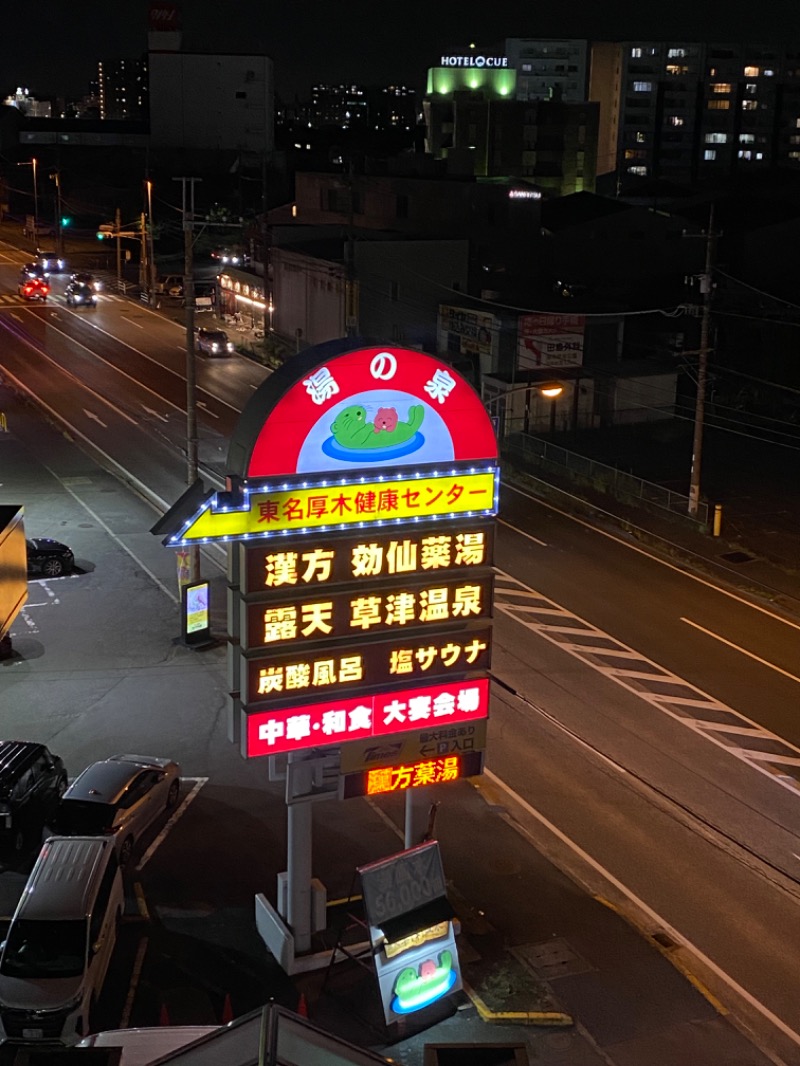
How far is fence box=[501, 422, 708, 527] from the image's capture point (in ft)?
152

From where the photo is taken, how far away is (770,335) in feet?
234

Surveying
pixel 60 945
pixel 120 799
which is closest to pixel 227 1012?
pixel 60 945

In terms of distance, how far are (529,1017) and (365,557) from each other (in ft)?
24.3

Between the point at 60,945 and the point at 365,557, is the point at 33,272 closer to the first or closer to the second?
the point at 60,945

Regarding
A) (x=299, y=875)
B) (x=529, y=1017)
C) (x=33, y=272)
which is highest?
(x=33, y=272)

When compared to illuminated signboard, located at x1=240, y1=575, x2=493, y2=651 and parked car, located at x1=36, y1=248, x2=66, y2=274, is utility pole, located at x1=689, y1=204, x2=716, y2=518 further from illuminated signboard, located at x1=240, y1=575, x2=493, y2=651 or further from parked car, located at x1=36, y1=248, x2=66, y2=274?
parked car, located at x1=36, y1=248, x2=66, y2=274

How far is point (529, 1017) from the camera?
17.7 metres

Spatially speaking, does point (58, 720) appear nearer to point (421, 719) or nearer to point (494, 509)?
point (421, 719)

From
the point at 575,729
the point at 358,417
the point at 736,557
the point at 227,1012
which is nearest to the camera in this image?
the point at 358,417

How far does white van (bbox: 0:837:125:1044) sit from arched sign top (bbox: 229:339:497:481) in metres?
7.46

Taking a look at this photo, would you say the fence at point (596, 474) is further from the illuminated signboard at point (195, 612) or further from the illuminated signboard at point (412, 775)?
the illuminated signboard at point (412, 775)

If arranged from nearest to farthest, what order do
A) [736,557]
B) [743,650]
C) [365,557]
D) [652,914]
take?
[365,557] < [652,914] < [743,650] < [736,557]

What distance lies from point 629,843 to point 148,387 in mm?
48897

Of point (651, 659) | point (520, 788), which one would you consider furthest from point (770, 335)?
point (520, 788)
